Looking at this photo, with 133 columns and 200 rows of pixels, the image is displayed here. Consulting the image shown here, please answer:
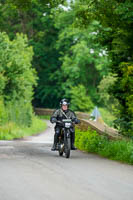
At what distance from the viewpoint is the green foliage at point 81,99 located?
2461 inches

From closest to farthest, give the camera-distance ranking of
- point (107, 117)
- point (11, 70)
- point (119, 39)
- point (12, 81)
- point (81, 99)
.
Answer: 1. point (119, 39)
2. point (11, 70)
3. point (12, 81)
4. point (107, 117)
5. point (81, 99)

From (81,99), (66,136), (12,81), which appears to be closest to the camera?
(66,136)

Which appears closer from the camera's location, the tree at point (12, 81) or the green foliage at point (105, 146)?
the green foliage at point (105, 146)

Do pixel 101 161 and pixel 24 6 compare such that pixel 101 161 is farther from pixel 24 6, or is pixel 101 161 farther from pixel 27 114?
pixel 27 114

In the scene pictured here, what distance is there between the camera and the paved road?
9.00 m

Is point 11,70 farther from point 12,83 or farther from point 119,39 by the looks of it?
point 119,39

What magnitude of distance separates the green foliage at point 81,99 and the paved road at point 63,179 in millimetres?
47110

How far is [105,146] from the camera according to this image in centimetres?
1662

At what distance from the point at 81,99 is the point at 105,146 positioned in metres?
46.2

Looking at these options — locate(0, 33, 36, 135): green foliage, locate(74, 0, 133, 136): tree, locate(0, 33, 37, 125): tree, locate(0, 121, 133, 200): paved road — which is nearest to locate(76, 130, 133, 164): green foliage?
locate(0, 121, 133, 200): paved road

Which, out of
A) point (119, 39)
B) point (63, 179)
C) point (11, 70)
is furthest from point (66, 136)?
point (11, 70)

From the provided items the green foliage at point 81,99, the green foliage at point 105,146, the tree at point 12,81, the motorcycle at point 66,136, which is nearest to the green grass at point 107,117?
the green foliage at point 81,99

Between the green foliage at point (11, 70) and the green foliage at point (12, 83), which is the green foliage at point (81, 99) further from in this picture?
the green foliage at point (11, 70)

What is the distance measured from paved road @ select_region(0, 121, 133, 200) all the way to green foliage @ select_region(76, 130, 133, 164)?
0.49 meters
